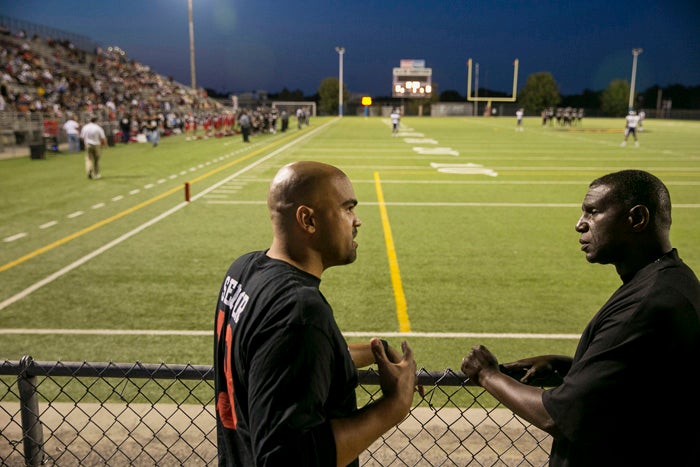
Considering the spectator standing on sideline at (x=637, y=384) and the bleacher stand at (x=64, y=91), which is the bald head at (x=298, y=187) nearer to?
the spectator standing on sideline at (x=637, y=384)

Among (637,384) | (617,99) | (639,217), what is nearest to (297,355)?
(637,384)

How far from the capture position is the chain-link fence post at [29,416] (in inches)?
118

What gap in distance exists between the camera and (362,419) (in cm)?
171

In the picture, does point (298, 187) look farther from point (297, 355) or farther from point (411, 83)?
point (411, 83)

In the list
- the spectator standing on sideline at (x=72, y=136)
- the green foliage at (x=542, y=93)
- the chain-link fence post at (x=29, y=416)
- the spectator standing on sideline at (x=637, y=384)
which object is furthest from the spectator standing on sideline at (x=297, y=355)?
the green foliage at (x=542, y=93)

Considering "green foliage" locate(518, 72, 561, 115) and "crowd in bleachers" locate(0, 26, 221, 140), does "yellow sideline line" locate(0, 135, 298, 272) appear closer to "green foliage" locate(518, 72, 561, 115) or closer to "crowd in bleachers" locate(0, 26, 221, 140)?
"crowd in bleachers" locate(0, 26, 221, 140)

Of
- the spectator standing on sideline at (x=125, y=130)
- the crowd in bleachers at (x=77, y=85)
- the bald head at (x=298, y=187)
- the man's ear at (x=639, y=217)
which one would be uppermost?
the crowd in bleachers at (x=77, y=85)

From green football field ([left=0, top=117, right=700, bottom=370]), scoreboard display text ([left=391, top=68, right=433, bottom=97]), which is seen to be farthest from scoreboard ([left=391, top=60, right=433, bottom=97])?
green football field ([left=0, top=117, right=700, bottom=370])

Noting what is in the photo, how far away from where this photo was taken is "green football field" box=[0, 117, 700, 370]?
6.04 m

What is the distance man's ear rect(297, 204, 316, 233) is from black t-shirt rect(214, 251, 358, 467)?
13 centimetres

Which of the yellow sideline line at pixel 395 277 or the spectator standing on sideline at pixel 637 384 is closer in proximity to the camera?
the spectator standing on sideline at pixel 637 384

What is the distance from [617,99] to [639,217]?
116 metres

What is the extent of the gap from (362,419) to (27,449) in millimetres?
2555

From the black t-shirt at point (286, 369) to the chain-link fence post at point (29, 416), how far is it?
5.45 feet
